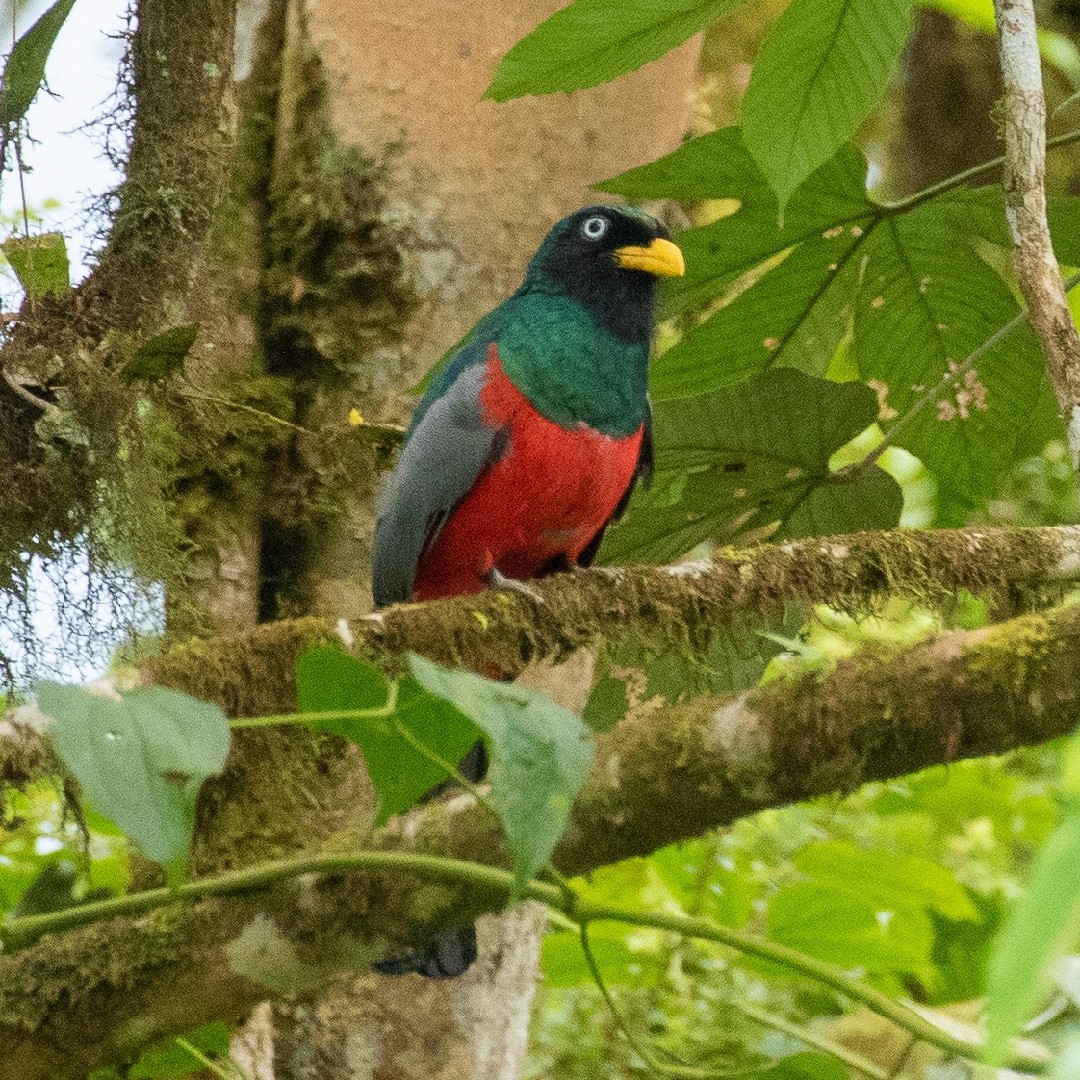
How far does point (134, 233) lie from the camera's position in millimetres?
2654

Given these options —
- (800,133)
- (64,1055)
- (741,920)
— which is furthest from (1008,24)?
(741,920)

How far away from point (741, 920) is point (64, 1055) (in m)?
2.02

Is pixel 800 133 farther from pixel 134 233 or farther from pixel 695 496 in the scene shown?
pixel 134 233

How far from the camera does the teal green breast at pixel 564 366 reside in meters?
3.18

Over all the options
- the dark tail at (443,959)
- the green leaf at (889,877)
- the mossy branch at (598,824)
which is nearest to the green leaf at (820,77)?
the mossy branch at (598,824)

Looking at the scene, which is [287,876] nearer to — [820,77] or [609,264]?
[820,77]

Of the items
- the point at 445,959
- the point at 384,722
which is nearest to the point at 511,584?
the point at 445,959

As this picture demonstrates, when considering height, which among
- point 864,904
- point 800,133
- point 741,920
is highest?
point 800,133

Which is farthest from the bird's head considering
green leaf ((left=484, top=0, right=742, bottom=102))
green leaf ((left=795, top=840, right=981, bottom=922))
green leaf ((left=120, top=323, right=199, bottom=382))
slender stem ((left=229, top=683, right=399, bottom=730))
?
slender stem ((left=229, top=683, right=399, bottom=730))

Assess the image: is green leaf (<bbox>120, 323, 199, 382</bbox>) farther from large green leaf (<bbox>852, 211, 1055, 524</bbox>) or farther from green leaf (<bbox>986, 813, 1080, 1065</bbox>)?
green leaf (<bbox>986, 813, 1080, 1065</bbox>)

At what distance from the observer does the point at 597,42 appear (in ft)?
7.77

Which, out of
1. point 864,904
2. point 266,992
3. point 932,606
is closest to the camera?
point 266,992

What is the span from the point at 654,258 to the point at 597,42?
37.7 inches

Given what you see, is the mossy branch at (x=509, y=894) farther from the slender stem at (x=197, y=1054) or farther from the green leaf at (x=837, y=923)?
the green leaf at (x=837, y=923)
